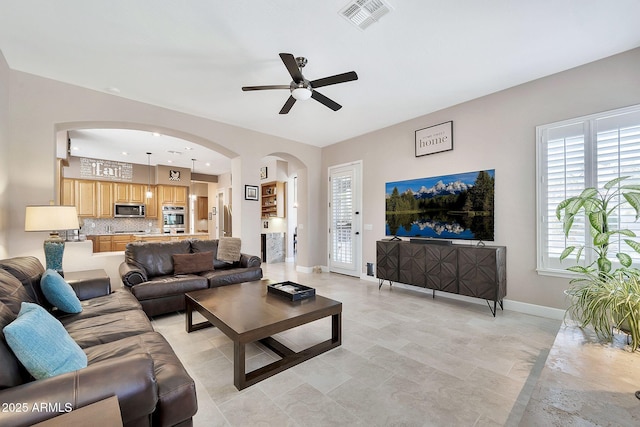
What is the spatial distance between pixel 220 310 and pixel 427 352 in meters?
1.95

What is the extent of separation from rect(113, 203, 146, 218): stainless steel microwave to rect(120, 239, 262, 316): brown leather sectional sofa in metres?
4.50

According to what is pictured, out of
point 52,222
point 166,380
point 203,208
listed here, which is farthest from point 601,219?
point 203,208

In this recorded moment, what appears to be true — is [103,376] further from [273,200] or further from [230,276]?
[273,200]

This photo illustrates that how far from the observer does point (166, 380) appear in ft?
4.45

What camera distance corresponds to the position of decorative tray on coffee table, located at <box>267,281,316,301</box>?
2.63m

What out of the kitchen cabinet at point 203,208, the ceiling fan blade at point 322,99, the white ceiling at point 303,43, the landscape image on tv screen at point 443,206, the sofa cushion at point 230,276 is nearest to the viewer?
the white ceiling at point 303,43

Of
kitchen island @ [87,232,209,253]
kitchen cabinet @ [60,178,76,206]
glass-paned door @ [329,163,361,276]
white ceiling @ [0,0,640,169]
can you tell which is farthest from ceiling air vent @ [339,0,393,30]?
kitchen cabinet @ [60,178,76,206]

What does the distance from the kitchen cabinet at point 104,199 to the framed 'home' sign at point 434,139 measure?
809cm

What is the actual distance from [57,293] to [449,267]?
4.29 meters

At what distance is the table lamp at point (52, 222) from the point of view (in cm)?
281

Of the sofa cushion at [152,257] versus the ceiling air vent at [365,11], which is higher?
the ceiling air vent at [365,11]

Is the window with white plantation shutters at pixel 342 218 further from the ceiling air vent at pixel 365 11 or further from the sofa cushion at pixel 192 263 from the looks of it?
the ceiling air vent at pixel 365 11

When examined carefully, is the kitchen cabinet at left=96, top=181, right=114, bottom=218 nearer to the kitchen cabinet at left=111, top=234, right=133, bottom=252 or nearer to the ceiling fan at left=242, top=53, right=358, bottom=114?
the kitchen cabinet at left=111, top=234, right=133, bottom=252

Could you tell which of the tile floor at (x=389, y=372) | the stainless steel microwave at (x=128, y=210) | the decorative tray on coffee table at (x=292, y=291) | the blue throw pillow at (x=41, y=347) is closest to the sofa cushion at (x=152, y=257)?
the tile floor at (x=389, y=372)
